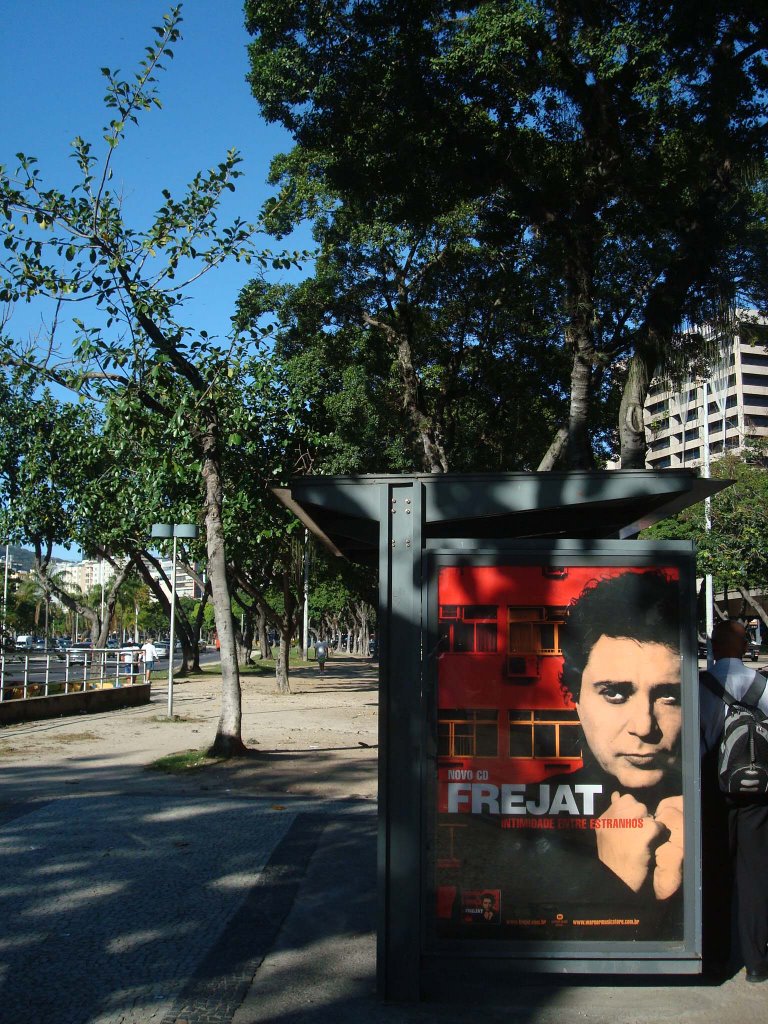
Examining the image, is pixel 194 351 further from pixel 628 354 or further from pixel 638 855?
pixel 638 855

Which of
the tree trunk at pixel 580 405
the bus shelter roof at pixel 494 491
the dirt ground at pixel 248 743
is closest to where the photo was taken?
the bus shelter roof at pixel 494 491

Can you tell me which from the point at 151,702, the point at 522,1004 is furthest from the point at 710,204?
the point at 151,702

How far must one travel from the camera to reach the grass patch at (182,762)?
1144cm

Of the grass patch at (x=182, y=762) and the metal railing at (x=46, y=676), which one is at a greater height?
the metal railing at (x=46, y=676)

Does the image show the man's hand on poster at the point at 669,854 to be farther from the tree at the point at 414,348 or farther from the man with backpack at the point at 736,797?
the tree at the point at 414,348

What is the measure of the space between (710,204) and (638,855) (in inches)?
356

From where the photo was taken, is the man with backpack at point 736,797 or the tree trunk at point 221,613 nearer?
the man with backpack at point 736,797

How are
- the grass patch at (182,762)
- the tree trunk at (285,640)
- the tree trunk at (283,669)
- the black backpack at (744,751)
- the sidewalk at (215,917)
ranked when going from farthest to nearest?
the tree trunk at (285,640) < the tree trunk at (283,669) < the grass patch at (182,762) < the black backpack at (744,751) < the sidewalk at (215,917)

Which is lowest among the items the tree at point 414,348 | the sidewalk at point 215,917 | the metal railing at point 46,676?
the sidewalk at point 215,917

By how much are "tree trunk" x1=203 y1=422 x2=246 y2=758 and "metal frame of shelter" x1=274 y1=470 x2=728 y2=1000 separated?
7136 millimetres

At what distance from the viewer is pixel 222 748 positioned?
1202 centimetres

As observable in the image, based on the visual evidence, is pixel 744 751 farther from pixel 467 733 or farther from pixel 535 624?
pixel 467 733

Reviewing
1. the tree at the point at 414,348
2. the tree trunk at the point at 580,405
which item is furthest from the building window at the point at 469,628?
the tree at the point at 414,348

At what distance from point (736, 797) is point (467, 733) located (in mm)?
1313
